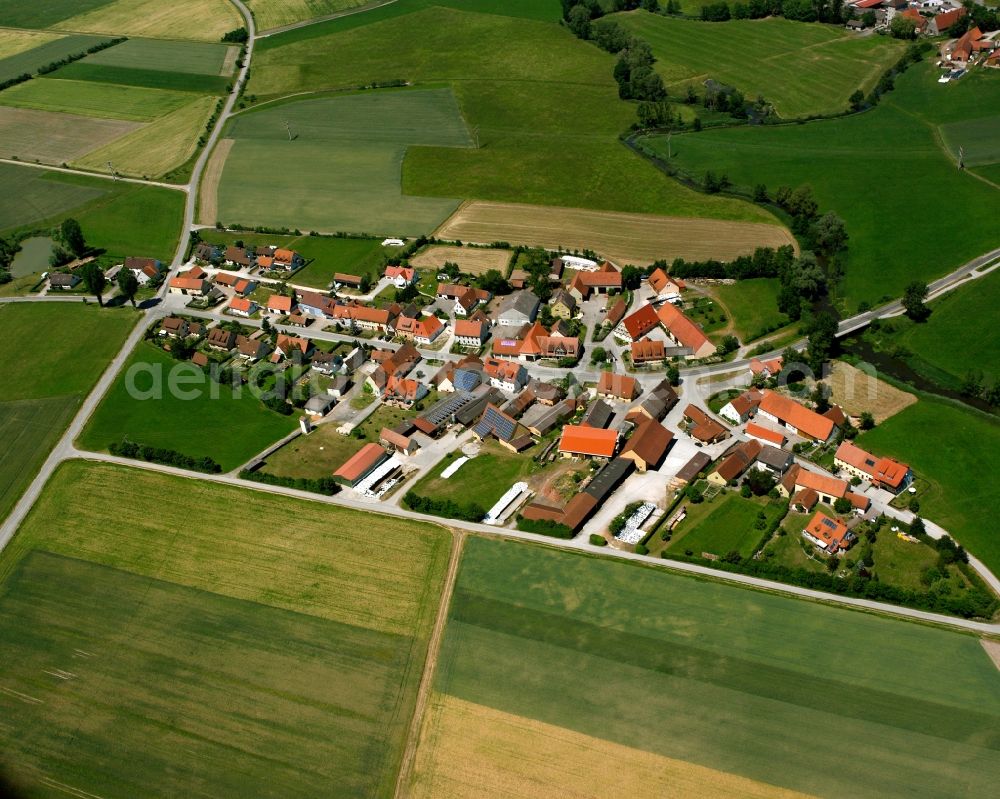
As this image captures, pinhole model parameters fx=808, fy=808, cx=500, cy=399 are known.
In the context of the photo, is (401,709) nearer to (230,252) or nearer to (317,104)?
(230,252)

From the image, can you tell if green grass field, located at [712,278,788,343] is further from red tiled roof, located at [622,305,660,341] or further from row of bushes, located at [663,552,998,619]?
row of bushes, located at [663,552,998,619]

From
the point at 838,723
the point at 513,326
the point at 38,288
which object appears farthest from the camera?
the point at 38,288

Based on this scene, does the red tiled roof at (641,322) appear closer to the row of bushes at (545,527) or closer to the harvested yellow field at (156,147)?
the row of bushes at (545,527)

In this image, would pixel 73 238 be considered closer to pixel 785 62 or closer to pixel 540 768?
pixel 540 768

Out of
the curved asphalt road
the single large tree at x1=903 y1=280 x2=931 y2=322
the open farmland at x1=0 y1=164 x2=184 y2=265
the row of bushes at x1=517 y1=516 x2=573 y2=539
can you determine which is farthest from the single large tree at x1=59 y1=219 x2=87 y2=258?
the single large tree at x1=903 y1=280 x2=931 y2=322

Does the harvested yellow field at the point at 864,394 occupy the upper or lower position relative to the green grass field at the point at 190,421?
lower

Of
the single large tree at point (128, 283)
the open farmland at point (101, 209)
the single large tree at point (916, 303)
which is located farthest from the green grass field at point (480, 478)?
the open farmland at point (101, 209)

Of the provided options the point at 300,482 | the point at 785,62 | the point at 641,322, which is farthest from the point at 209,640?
the point at 785,62

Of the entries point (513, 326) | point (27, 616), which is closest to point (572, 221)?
point (513, 326)
